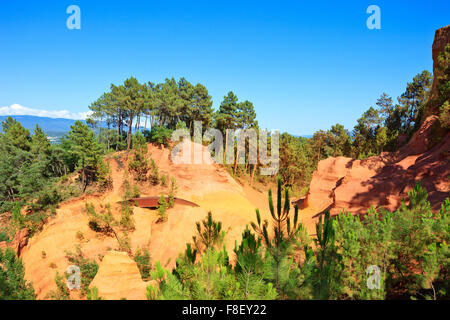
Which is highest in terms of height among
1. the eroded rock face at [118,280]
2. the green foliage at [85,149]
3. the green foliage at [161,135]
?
the green foliage at [161,135]

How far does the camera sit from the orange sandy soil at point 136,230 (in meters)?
11.5

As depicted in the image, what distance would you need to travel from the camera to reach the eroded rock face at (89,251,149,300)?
9367 mm

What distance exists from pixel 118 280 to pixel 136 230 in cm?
901

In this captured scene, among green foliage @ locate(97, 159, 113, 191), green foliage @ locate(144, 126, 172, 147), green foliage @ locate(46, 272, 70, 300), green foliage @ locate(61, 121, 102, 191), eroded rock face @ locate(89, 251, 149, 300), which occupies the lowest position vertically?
green foliage @ locate(46, 272, 70, 300)

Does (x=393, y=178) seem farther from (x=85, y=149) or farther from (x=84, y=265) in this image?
(x=85, y=149)

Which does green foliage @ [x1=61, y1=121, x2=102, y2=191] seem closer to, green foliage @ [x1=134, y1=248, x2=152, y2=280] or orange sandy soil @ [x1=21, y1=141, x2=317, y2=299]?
orange sandy soil @ [x1=21, y1=141, x2=317, y2=299]

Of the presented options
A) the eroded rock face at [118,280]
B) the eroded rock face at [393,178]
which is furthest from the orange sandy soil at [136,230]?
the eroded rock face at [393,178]

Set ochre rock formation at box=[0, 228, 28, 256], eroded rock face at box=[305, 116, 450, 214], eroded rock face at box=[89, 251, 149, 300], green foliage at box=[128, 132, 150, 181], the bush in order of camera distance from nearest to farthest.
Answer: eroded rock face at box=[89, 251, 149, 300] → eroded rock face at box=[305, 116, 450, 214] → the bush → ochre rock formation at box=[0, 228, 28, 256] → green foliage at box=[128, 132, 150, 181]

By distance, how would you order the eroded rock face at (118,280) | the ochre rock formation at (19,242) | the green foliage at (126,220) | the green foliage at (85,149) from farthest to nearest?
the green foliage at (85,149) < the green foliage at (126,220) < the ochre rock formation at (19,242) < the eroded rock face at (118,280)

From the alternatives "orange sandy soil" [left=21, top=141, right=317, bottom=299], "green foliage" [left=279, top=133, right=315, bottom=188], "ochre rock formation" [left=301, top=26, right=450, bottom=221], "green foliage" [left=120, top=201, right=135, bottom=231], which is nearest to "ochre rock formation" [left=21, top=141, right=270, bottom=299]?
"orange sandy soil" [left=21, top=141, right=317, bottom=299]

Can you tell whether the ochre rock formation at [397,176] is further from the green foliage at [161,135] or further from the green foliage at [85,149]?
the green foliage at [85,149]

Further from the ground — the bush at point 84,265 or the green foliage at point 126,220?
the green foliage at point 126,220

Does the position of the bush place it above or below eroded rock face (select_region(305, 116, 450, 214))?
below

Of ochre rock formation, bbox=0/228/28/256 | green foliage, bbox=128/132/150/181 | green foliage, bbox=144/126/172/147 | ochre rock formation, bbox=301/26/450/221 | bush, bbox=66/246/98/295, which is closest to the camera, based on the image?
ochre rock formation, bbox=301/26/450/221
